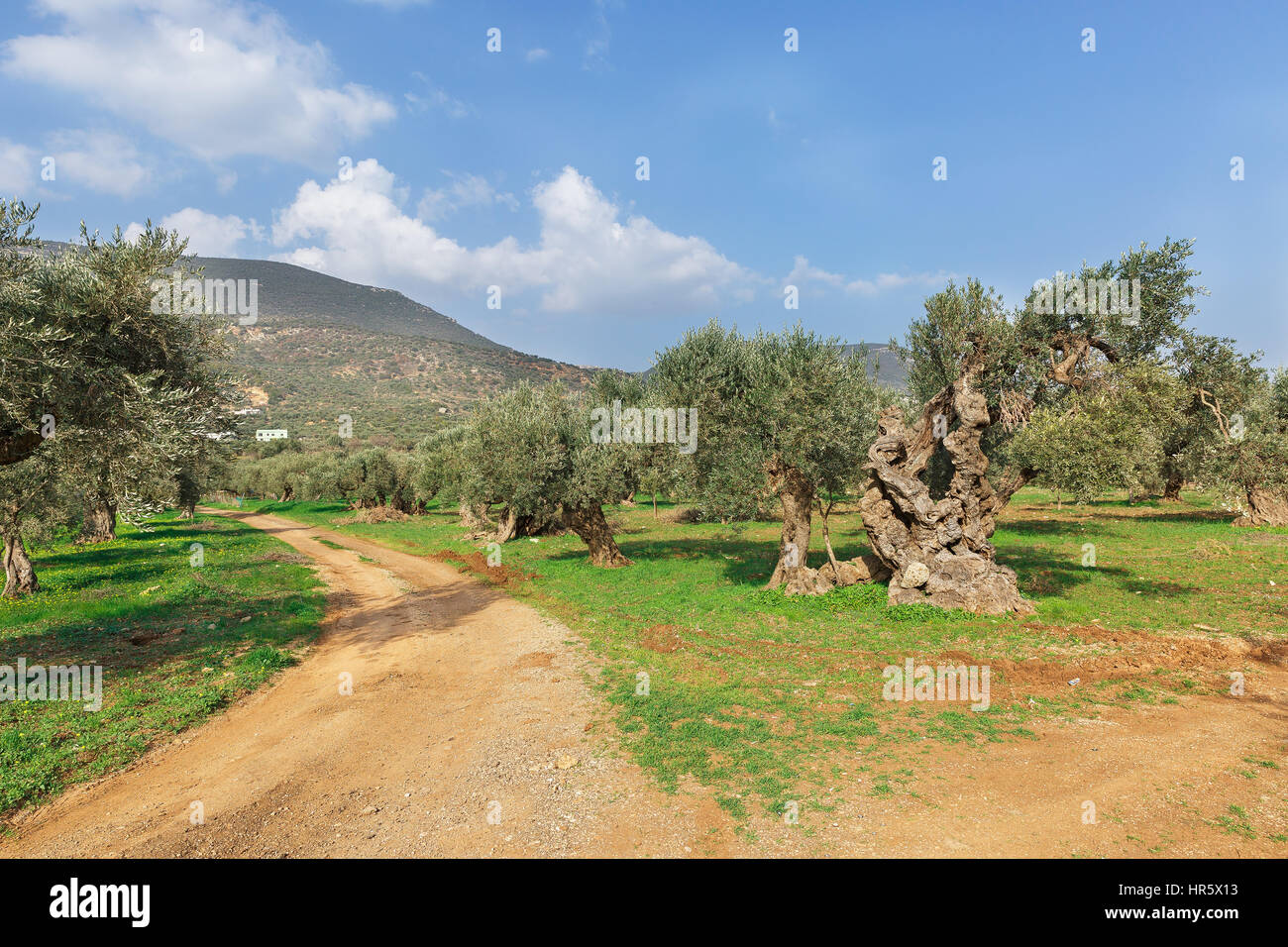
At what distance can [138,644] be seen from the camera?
14984mm

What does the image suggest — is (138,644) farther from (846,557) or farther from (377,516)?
(377,516)

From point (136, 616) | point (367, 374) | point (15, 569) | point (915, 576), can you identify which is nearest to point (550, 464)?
point (136, 616)

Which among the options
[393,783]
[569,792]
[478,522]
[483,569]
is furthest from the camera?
[478,522]

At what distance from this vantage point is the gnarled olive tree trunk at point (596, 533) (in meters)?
28.0

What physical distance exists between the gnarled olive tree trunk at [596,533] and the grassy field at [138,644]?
1173 cm

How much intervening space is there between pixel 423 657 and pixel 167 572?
19434 millimetres

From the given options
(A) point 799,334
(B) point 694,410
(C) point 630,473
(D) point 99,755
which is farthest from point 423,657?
(A) point 799,334

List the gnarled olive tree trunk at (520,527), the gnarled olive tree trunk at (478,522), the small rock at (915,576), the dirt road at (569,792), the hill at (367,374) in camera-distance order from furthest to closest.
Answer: the hill at (367,374) < the gnarled olive tree trunk at (478,522) < the gnarled olive tree trunk at (520,527) < the small rock at (915,576) < the dirt road at (569,792)

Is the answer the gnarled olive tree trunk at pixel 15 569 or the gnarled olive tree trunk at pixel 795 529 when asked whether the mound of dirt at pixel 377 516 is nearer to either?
the gnarled olive tree trunk at pixel 15 569

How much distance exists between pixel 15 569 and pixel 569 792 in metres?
26.6

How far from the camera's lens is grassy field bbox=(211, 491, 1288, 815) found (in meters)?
9.13

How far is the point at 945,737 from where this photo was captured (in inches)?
369

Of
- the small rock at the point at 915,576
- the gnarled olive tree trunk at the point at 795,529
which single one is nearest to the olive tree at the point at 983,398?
the small rock at the point at 915,576

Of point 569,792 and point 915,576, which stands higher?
point 915,576
